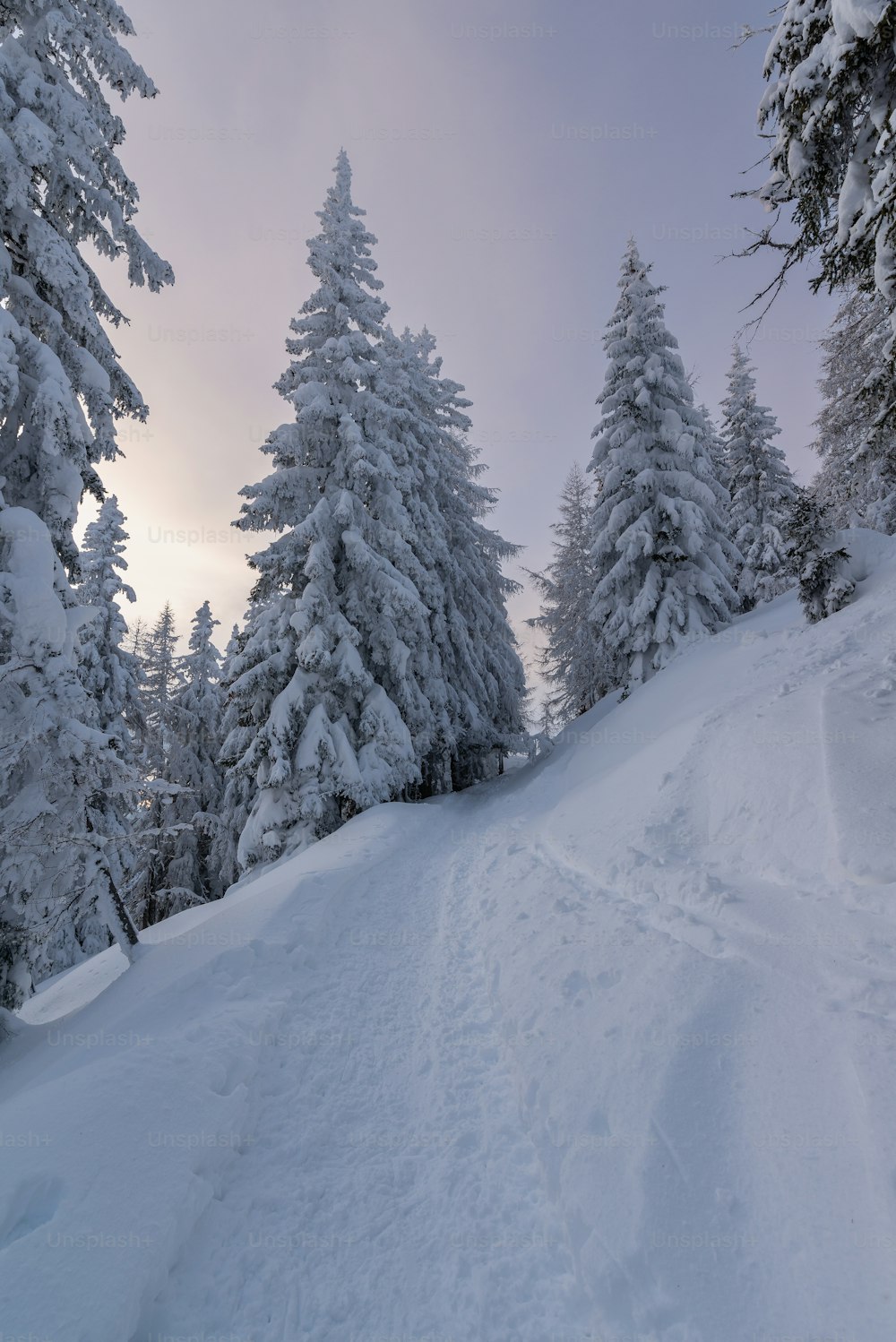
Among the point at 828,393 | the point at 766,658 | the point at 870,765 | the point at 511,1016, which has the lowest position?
the point at 511,1016

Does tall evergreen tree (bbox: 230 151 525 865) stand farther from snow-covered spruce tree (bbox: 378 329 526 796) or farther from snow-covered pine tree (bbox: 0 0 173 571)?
snow-covered pine tree (bbox: 0 0 173 571)

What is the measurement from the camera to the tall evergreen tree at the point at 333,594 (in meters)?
11.8

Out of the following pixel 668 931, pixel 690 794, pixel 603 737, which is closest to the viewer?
pixel 668 931

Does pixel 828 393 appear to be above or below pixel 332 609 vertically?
above

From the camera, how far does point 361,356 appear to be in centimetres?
Answer: 1484

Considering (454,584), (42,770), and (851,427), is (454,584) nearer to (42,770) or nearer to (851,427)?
(851,427)

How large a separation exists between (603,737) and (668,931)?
32.2 ft

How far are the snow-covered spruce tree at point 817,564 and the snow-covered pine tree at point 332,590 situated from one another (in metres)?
8.24

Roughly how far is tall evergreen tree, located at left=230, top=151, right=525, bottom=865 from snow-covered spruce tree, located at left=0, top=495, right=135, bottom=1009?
4.99 m

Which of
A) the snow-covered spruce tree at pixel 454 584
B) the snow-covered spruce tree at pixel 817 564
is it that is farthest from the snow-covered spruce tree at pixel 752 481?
the snow-covered spruce tree at pixel 817 564

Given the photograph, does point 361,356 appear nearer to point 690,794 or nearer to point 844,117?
point 844,117

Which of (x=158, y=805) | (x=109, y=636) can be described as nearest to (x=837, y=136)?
(x=109, y=636)

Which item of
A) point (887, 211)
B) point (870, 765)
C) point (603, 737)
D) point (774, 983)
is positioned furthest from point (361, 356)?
point (774, 983)

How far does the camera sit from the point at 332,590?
518 inches
